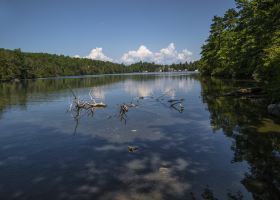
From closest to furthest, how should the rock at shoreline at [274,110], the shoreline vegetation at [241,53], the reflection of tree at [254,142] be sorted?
the reflection of tree at [254,142], the rock at shoreline at [274,110], the shoreline vegetation at [241,53]

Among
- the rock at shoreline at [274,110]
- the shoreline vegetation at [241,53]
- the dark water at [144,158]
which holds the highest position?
the shoreline vegetation at [241,53]

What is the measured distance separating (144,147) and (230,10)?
203ft

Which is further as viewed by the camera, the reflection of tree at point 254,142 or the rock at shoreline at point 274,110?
the rock at shoreline at point 274,110

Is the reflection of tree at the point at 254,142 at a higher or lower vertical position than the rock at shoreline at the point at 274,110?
lower

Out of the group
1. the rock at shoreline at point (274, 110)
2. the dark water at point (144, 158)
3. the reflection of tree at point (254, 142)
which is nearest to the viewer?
the dark water at point (144, 158)

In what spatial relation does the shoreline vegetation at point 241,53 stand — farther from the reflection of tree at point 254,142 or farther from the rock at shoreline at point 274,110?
the reflection of tree at point 254,142

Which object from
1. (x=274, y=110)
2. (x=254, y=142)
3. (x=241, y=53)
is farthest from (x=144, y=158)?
(x=241, y=53)

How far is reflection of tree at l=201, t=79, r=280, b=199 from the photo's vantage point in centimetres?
1035

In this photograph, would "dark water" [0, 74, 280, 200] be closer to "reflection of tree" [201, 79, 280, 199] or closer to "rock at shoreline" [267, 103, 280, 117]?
"reflection of tree" [201, 79, 280, 199]

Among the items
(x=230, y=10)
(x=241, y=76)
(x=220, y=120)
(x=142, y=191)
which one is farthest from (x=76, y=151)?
(x=230, y=10)

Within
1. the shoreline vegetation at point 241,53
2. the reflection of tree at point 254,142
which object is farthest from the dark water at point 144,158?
the shoreline vegetation at point 241,53

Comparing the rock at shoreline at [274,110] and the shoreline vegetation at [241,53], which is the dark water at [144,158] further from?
the shoreline vegetation at [241,53]

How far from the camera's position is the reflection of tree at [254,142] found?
10352 mm

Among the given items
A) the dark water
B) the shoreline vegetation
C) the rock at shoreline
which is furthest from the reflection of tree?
the shoreline vegetation
